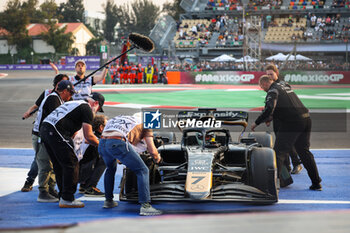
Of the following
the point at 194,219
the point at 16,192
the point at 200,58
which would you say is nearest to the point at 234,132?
the point at 16,192

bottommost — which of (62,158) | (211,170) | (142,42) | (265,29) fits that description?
(211,170)

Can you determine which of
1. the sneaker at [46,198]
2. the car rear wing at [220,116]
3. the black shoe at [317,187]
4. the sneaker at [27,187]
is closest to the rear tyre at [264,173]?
the car rear wing at [220,116]

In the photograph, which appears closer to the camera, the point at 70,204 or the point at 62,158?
the point at 62,158

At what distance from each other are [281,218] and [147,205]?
1.43 meters

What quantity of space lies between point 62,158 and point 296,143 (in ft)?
10.6

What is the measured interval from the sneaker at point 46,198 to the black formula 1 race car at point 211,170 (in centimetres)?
96

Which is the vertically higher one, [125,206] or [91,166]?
[91,166]

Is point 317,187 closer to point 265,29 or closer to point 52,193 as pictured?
point 52,193

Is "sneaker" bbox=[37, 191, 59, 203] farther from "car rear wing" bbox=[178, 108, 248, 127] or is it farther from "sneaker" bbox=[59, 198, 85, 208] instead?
"car rear wing" bbox=[178, 108, 248, 127]

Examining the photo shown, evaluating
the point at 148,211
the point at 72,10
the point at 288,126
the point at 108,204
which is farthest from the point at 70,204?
the point at 72,10

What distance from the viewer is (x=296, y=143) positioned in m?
7.16

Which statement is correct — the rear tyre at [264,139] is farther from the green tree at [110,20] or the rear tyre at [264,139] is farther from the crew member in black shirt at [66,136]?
the green tree at [110,20]

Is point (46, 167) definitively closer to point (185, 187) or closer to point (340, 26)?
point (185, 187)

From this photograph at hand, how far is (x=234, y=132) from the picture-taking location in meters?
13.4
